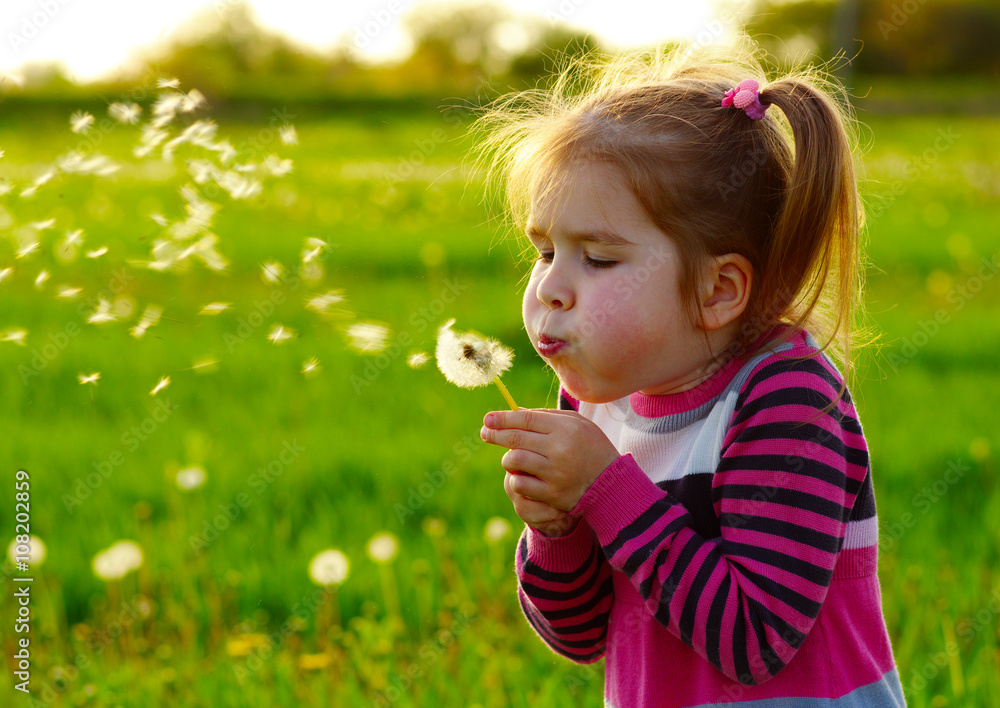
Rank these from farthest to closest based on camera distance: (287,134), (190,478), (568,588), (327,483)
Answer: (327,483)
(190,478)
(568,588)
(287,134)

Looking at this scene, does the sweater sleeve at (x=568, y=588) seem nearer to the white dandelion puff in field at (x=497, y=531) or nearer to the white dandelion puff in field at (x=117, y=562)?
the white dandelion puff in field at (x=497, y=531)

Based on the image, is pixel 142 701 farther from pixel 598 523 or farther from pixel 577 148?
pixel 577 148

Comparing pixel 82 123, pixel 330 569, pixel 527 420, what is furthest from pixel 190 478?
pixel 527 420

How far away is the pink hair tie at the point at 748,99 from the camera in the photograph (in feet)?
4.40

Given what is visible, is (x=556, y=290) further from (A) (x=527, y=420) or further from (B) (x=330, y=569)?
(B) (x=330, y=569)

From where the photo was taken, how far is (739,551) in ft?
4.00

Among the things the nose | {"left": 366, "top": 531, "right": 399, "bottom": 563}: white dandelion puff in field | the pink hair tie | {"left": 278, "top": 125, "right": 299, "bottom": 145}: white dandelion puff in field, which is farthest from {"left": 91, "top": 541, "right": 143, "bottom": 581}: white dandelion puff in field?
the pink hair tie

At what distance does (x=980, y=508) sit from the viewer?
10.0 feet

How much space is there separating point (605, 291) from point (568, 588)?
47 centimetres

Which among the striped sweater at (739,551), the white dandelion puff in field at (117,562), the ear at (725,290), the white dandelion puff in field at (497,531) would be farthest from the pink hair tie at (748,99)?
the white dandelion puff in field at (117,562)

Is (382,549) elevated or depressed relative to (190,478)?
depressed

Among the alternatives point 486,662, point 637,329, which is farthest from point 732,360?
point 486,662

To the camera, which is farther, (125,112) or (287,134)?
(125,112)

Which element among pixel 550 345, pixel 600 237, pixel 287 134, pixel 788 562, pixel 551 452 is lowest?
pixel 788 562
